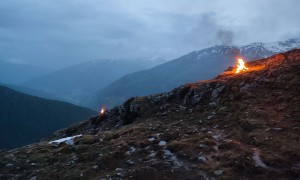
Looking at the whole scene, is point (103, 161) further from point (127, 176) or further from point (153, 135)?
point (153, 135)

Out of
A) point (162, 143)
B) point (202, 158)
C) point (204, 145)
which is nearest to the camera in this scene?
point (202, 158)

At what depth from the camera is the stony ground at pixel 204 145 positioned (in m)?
21.2

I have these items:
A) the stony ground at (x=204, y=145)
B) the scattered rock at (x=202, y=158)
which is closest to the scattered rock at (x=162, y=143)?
the stony ground at (x=204, y=145)

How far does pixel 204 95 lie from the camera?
40.7 m

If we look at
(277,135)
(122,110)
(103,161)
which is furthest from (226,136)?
(122,110)

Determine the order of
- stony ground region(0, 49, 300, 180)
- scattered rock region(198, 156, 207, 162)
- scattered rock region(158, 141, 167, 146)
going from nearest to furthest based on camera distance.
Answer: stony ground region(0, 49, 300, 180), scattered rock region(198, 156, 207, 162), scattered rock region(158, 141, 167, 146)

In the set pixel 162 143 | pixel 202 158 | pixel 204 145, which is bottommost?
pixel 202 158

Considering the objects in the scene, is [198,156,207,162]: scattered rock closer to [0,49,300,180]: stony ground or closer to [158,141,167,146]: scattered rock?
[0,49,300,180]: stony ground

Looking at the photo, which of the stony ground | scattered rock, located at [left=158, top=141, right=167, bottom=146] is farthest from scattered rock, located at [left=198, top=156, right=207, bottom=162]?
scattered rock, located at [left=158, top=141, right=167, bottom=146]

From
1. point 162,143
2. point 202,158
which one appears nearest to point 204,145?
point 202,158

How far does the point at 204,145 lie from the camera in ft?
82.6

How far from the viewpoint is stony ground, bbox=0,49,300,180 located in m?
21.2

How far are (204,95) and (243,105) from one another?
710 cm

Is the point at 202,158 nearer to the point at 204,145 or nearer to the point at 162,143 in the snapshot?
the point at 204,145
